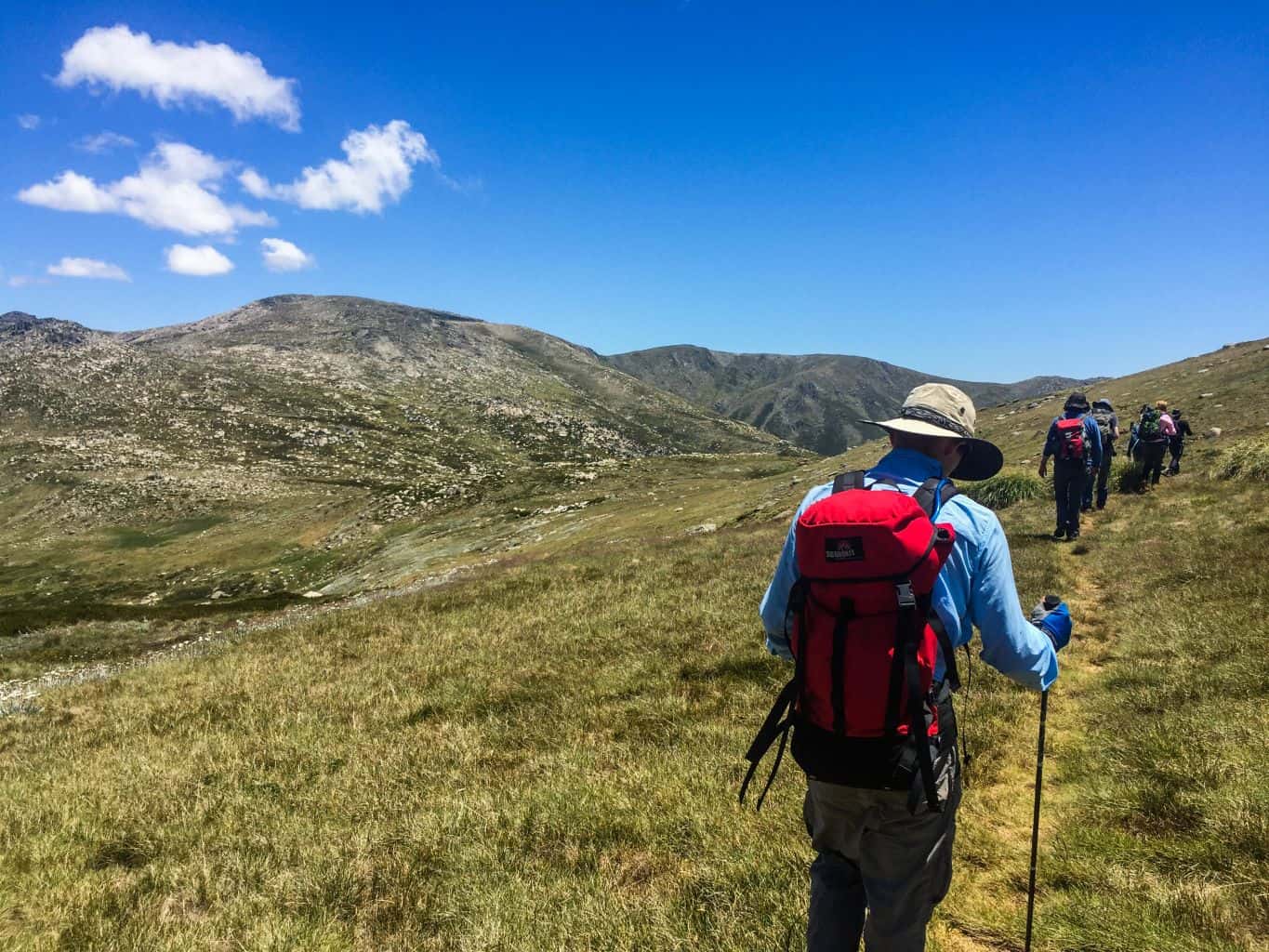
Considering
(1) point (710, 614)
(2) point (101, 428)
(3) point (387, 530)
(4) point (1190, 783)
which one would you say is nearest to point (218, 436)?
(2) point (101, 428)

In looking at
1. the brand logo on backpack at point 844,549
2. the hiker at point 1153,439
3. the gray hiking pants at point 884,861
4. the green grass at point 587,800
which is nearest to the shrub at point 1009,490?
the hiker at point 1153,439

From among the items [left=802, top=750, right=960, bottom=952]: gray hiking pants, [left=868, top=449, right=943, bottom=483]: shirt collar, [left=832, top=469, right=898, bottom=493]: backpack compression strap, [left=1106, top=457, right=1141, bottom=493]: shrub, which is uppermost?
[left=868, top=449, right=943, bottom=483]: shirt collar

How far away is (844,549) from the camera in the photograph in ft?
11.0

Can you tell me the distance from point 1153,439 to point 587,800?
73.8ft

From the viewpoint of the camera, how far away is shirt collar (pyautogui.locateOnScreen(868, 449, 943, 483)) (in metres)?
4.06

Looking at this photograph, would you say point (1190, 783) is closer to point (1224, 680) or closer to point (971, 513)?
point (1224, 680)

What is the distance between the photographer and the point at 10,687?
827 inches

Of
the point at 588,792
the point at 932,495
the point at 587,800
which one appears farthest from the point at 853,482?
the point at 588,792

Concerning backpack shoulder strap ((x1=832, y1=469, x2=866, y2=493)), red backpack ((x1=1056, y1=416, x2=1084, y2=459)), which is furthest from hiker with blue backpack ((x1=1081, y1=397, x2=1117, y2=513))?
backpack shoulder strap ((x1=832, y1=469, x2=866, y2=493))

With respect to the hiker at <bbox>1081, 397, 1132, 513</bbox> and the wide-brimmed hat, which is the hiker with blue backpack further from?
the wide-brimmed hat

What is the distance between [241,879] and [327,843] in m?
0.75

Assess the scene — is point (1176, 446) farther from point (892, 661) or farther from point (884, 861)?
point (892, 661)

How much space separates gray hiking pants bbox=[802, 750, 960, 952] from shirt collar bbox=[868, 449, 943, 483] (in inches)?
65.5

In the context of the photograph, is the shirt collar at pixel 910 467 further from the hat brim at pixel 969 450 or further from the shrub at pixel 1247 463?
the shrub at pixel 1247 463
